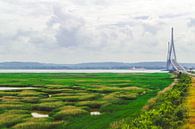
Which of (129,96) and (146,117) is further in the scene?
(129,96)

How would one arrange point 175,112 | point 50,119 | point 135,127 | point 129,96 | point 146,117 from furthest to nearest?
point 129,96 < point 50,119 < point 175,112 < point 146,117 < point 135,127

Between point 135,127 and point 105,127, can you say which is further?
point 105,127

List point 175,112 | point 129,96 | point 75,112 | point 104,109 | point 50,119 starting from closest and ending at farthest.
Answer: point 175,112
point 50,119
point 75,112
point 104,109
point 129,96

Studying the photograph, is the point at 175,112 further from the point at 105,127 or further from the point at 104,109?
the point at 104,109

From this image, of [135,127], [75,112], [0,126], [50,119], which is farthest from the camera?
[75,112]

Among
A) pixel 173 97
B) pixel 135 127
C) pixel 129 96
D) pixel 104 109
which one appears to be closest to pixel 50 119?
pixel 104 109

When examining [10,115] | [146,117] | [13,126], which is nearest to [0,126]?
[13,126]

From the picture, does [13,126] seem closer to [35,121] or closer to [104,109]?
[35,121]

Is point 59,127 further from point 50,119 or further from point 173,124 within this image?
point 173,124

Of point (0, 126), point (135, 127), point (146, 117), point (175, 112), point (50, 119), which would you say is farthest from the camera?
point (50, 119)
